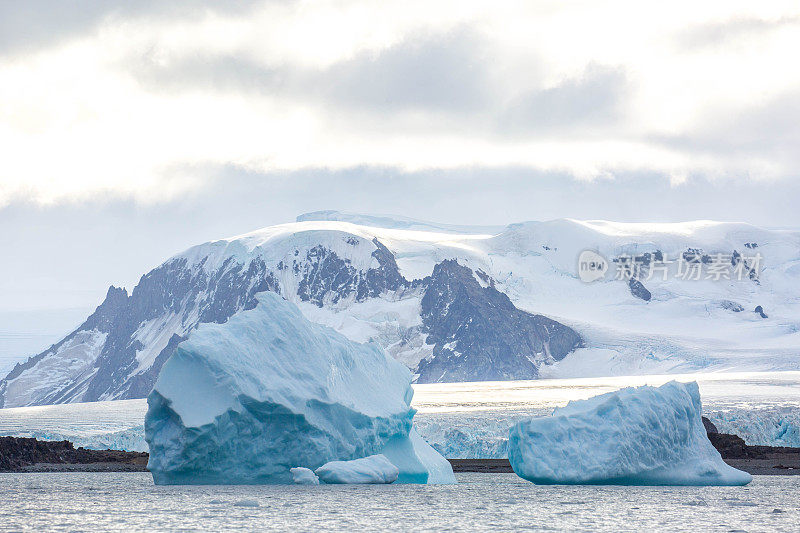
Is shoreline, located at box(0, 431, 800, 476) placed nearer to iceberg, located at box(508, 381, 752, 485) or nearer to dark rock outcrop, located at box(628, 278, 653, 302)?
iceberg, located at box(508, 381, 752, 485)

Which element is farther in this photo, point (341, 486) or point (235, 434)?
point (341, 486)

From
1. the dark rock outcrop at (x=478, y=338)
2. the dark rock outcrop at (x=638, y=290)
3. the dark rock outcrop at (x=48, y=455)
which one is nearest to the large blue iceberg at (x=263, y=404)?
the dark rock outcrop at (x=48, y=455)

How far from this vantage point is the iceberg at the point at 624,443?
27.1m

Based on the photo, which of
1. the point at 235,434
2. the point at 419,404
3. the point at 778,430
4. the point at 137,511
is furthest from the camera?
the point at 419,404

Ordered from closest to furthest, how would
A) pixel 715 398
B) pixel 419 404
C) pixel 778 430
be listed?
pixel 778 430 → pixel 715 398 → pixel 419 404

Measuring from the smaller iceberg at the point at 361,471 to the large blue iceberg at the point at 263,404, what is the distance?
36 cm

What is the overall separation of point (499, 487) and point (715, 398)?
51.2 meters

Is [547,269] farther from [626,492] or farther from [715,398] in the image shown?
[626,492]

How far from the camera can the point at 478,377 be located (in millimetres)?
190500

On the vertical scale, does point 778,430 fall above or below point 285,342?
below

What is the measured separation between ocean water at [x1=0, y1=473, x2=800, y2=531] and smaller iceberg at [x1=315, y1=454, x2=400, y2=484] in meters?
0.31

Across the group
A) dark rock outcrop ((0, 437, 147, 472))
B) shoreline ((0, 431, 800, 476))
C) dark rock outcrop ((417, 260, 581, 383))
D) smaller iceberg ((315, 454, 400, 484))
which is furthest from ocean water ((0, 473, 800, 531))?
dark rock outcrop ((417, 260, 581, 383))

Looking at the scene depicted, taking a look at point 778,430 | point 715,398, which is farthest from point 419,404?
point 778,430

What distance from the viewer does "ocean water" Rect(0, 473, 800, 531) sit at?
19.1 m
